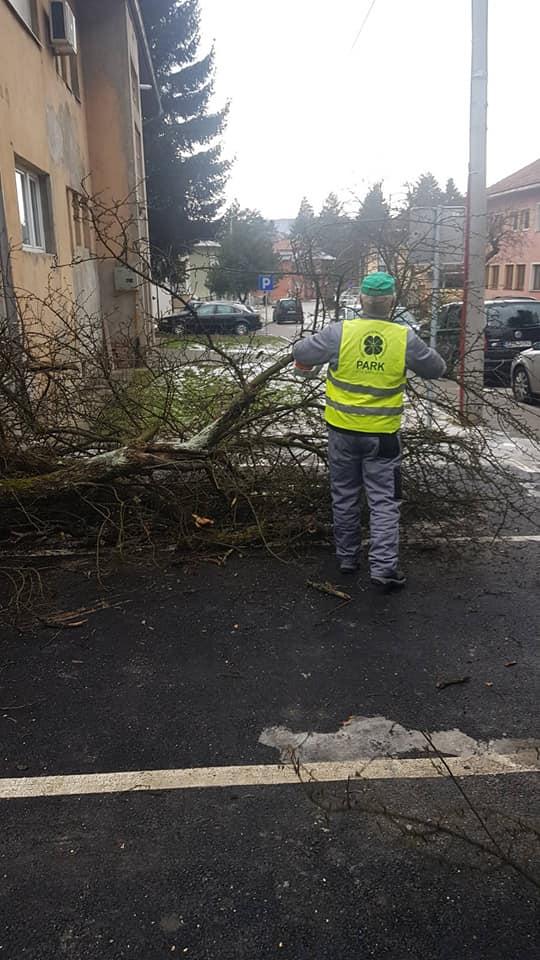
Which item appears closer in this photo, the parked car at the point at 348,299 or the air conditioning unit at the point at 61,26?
the parked car at the point at 348,299

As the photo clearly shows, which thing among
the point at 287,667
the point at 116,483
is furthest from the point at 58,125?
the point at 287,667

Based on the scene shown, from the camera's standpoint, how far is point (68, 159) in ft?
47.5

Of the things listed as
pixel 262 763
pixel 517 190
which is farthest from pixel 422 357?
pixel 517 190

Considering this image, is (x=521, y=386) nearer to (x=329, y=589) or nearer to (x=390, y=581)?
(x=390, y=581)

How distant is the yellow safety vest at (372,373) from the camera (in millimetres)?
4594

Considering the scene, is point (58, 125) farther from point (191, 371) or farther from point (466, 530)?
point (466, 530)

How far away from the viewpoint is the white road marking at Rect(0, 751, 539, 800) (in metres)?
2.80

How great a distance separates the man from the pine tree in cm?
2945

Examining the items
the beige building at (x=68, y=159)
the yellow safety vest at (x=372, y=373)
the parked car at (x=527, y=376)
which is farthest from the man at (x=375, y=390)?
the parked car at (x=527, y=376)

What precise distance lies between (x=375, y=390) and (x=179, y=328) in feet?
8.71

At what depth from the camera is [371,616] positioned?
429 cm

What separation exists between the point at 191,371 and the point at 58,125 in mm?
9615

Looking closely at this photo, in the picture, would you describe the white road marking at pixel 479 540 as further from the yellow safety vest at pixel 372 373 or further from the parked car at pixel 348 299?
the parked car at pixel 348 299

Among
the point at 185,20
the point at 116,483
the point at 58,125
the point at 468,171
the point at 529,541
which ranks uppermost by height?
the point at 185,20
